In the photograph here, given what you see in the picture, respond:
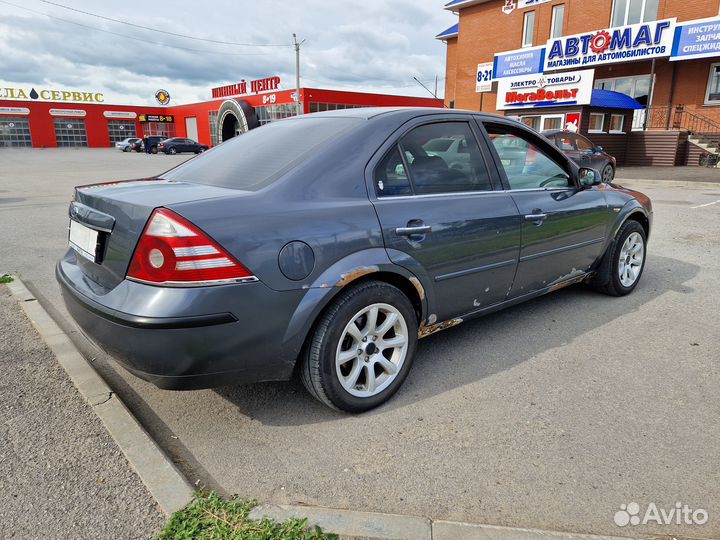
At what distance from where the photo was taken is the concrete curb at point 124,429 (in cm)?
218

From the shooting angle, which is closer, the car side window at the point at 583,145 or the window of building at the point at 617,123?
the car side window at the point at 583,145

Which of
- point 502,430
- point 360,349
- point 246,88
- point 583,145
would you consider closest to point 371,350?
point 360,349

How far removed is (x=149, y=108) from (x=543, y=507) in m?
75.5

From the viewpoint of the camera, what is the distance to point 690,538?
2014mm

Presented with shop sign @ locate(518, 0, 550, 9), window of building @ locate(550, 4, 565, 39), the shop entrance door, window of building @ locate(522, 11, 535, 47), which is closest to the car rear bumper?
the shop entrance door

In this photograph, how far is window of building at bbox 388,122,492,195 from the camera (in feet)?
10.3

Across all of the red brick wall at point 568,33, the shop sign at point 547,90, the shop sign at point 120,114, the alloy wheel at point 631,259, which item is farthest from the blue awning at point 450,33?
the shop sign at point 120,114

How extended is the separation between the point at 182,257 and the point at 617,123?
2432 cm

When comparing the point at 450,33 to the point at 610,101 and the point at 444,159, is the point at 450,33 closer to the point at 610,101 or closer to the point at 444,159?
the point at 610,101

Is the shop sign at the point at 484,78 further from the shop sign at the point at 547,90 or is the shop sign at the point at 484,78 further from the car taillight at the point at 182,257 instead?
the car taillight at the point at 182,257

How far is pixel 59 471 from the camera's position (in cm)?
234

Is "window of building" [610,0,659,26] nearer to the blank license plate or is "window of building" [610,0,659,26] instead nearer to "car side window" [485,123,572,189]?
"car side window" [485,123,572,189]

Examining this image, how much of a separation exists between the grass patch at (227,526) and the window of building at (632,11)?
95.5 ft

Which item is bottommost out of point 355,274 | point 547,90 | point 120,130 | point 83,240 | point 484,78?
point 355,274
